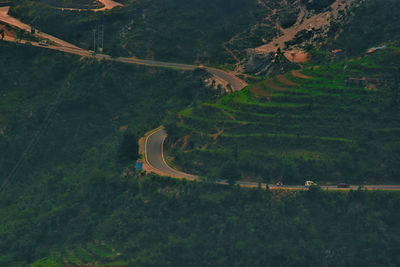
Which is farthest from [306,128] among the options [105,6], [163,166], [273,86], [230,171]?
[105,6]

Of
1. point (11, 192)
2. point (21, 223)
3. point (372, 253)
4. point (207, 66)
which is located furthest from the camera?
point (207, 66)

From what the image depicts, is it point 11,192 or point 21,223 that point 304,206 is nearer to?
point 21,223

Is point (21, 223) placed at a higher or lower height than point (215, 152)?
lower

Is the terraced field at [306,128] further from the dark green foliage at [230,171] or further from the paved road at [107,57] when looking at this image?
the paved road at [107,57]

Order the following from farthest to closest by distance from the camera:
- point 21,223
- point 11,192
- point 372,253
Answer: point 11,192 < point 21,223 < point 372,253

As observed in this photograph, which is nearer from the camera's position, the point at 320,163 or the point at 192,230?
the point at 192,230

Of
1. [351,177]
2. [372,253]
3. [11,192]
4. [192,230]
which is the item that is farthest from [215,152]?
[11,192]
